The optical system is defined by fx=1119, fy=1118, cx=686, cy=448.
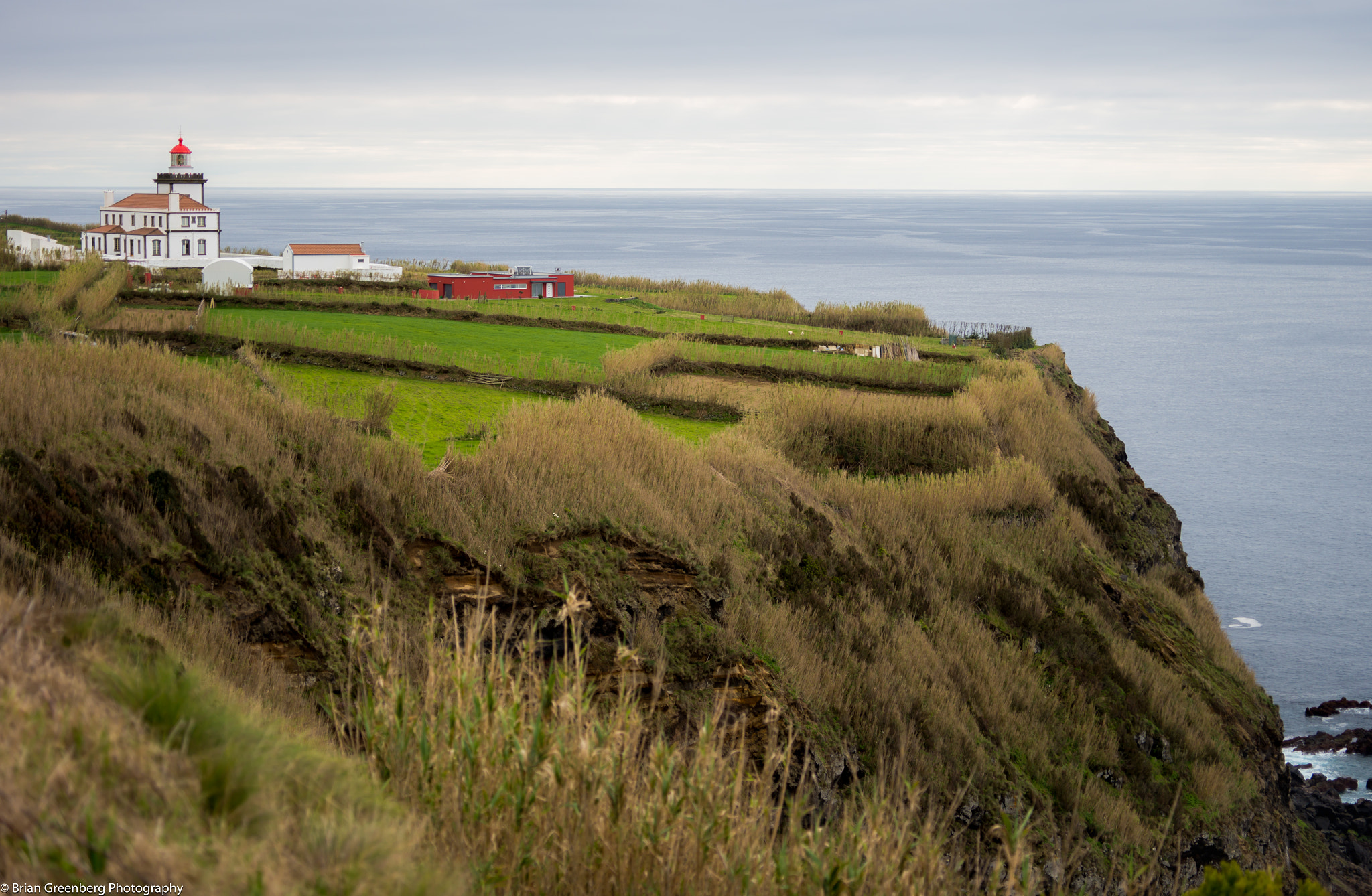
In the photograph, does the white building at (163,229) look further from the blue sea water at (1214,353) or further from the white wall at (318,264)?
the blue sea water at (1214,353)

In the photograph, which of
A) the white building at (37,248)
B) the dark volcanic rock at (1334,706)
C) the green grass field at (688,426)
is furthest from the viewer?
the white building at (37,248)

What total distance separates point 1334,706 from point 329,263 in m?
41.2

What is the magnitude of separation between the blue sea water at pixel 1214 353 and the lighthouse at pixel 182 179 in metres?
Answer: 43.8

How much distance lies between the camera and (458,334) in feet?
74.7

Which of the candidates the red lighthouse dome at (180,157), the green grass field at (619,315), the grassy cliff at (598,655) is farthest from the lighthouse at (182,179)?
the grassy cliff at (598,655)

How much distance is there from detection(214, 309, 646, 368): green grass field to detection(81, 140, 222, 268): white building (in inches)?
1252

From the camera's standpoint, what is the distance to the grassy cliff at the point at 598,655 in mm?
2988

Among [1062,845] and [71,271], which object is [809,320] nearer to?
[71,271]

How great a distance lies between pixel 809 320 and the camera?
3859 centimetres

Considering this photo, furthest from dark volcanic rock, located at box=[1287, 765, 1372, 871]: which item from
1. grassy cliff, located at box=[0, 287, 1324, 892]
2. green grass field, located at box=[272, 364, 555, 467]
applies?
green grass field, located at box=[272, 364, 555, 467]

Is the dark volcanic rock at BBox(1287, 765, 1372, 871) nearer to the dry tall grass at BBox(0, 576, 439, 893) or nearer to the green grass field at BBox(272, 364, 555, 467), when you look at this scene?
the green grass field at BBox(272, 364, 555, 467)

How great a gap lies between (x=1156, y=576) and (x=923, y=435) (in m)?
5.70

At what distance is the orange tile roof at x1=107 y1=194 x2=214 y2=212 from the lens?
52.5m

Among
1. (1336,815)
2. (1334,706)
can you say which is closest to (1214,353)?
(1334,706)
